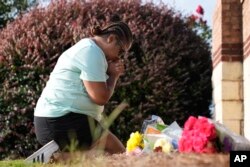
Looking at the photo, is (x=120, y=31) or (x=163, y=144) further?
(x=120, y=31)

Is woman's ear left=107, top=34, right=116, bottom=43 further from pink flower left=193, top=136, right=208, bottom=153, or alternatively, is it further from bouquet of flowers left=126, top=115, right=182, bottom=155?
pink flower left=193, top=136, right=208, bottom=153

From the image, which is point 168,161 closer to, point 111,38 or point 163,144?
point 163,144

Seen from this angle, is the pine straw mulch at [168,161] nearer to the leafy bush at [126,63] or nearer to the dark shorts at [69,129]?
the dark shorts at [69,129]

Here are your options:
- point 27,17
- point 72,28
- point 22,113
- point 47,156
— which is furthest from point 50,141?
point 27,17

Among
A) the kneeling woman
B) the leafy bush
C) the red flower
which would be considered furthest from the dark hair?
the red flower

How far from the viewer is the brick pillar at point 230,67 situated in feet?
25.4

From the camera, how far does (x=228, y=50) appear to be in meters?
7.93

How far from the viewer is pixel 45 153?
493 cm

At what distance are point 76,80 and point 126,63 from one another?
3.50 meters

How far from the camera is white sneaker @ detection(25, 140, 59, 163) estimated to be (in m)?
4.91

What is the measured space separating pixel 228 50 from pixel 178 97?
3.73 ft

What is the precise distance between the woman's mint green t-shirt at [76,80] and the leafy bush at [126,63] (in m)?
3.01

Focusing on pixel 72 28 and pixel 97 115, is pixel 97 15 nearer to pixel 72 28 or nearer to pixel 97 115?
pixel 72 28

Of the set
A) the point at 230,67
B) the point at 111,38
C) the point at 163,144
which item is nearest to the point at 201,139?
the point at 163,144
